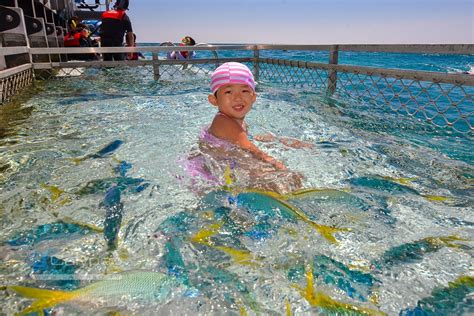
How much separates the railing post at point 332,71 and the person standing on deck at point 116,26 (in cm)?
703

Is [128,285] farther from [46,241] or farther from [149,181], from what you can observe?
[149,181]

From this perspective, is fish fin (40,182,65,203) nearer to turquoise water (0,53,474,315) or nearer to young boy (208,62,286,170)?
turquoise water (0,53,474,315)

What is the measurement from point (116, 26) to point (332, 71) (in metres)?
7.35

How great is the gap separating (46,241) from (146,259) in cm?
72

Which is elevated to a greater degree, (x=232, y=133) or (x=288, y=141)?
(x=232, y=133)

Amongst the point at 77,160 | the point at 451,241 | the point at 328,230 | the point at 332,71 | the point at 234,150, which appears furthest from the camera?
the point at 332,71

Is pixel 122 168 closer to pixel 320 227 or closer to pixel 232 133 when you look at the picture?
pixel 232 133

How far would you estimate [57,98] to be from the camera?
6.98 m

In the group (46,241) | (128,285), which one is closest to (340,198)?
(128,285)

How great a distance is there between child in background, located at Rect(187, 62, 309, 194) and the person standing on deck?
8.67 m

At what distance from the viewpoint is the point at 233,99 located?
3240mm

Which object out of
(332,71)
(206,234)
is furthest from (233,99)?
(332,71)

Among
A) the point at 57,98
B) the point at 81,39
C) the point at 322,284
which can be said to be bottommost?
the point at 322,284

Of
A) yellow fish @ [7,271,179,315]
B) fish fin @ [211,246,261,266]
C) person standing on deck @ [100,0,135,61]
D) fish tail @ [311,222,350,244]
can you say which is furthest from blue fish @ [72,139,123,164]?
person standing on deck @ [100,0,135,61]
